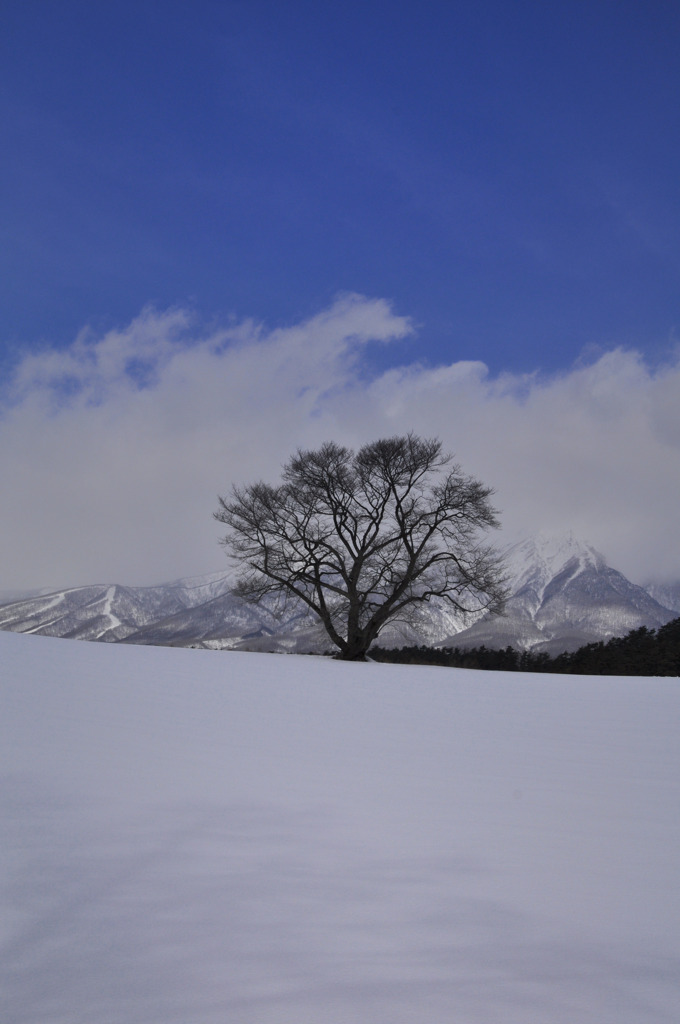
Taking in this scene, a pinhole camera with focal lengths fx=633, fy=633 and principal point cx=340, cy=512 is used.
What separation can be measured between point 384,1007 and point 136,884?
3.11ft

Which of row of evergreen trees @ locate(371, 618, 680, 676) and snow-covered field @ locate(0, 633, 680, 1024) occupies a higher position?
snow-covered field @ locate(0, 633, 680, 1024)

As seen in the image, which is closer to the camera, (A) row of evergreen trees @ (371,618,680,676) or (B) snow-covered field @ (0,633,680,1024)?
(B) snow-covered field @ (0,633,680,1024)

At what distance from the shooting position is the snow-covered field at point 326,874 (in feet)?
5.29

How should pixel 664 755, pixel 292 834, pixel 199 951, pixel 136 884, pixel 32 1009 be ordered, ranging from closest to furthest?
1. pixel 32 1009
2. pixel 199 951
3. pixel 136 884
4. pixel 292 834
5. pixel 664 755

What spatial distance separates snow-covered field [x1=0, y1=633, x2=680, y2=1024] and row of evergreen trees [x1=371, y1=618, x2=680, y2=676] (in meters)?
15.0

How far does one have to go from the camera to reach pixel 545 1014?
61.7 inches

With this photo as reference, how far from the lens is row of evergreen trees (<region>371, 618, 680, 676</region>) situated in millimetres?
19719

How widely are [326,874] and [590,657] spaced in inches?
898

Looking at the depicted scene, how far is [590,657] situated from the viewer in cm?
2281

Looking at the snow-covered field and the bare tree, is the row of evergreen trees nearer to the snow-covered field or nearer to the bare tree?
the bare tree

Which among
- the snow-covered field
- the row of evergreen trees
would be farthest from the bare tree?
the snow-covered field

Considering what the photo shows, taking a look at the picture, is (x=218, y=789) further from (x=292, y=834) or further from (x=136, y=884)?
(x=136, y=884)

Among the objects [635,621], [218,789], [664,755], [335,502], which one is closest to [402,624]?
[335,502]

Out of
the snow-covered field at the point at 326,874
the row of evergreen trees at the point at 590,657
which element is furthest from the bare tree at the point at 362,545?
the snow-covered field at the point at 326,874
